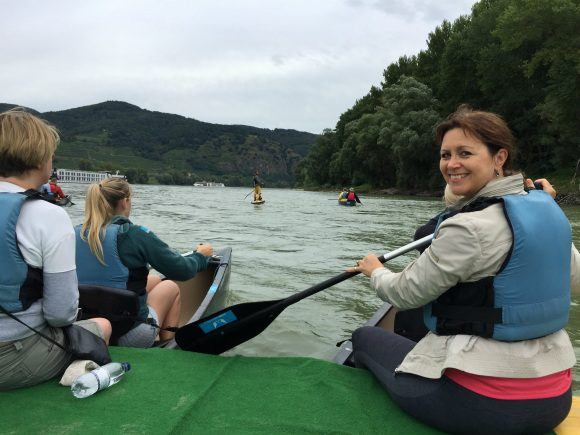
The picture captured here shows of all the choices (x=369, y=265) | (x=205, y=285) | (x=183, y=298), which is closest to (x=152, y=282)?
(x=183, y=298)

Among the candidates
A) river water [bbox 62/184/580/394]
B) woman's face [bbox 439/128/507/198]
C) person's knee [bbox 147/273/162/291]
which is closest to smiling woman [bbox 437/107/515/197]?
woman's face [bbox 439/128/507/198]

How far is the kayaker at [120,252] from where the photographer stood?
317 cm

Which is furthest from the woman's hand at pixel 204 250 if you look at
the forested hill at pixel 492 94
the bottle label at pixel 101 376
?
the forested hill at pixel 492 94

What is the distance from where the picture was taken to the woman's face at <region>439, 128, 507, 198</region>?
218cm

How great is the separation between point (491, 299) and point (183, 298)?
435 cm

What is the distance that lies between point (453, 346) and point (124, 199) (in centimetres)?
238

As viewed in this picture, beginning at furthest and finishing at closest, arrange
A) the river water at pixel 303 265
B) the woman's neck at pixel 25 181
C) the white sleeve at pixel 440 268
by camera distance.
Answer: the river water at pixel 303 265
the woman's neck at pixel 25 181
the white sleeve at pixel 440 268

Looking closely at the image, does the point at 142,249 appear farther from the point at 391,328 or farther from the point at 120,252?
the point at 391,328

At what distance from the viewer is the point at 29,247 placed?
2191 mm

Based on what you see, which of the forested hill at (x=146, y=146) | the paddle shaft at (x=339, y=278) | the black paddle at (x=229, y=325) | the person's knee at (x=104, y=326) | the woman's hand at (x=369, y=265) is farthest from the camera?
the forested hill at (x=146, y=146)

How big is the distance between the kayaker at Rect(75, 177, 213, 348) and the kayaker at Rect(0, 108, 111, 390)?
81cm

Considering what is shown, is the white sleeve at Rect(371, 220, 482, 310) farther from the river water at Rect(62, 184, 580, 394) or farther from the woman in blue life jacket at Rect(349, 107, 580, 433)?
the river water at Rect(62, 184, 580, 394)

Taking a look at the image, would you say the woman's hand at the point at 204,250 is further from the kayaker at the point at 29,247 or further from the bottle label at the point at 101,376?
the kayaker at the point at 29,247

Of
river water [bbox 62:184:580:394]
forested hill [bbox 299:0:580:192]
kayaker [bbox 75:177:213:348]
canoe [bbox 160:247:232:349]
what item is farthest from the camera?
forested hill [bbox 299:0:580:192]
